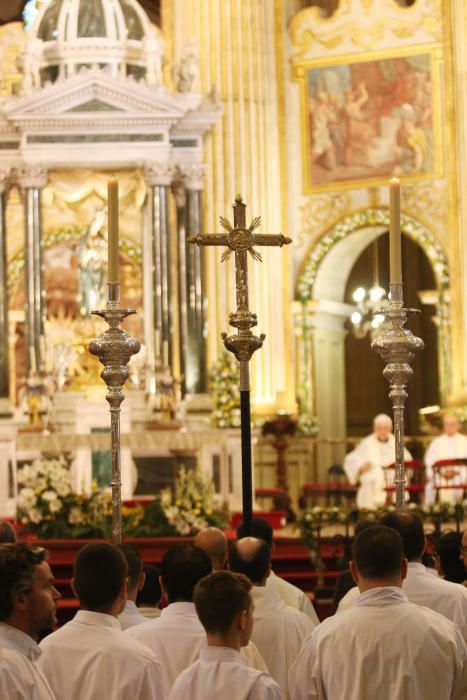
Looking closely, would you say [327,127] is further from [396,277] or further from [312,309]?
[396,277]

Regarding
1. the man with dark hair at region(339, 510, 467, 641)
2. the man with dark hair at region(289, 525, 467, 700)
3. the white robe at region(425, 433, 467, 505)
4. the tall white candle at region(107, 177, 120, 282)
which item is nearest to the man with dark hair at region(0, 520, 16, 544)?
the tall white candle at region(107, 177, 120, 282)

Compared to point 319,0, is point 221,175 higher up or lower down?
lower down

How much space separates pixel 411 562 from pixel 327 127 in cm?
1665

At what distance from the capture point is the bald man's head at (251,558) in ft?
20.6

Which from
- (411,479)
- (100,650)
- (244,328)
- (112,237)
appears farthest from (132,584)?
(411,479)

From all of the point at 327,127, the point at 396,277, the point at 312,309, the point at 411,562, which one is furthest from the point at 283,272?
the point at 411,562

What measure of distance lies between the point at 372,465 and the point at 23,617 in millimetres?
14204

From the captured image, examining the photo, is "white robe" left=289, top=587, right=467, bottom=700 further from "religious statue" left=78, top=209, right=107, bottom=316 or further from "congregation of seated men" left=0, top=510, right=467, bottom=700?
"religious statue" left=78, top=209, right=107, bottom=316

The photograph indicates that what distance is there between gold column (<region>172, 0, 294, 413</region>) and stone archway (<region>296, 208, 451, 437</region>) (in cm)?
30

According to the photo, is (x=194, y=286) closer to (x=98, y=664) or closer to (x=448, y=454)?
(x=448, y=454)

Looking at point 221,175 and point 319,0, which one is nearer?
point 221,175

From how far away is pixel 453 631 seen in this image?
4945 mm

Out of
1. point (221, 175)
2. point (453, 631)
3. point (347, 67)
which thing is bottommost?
point (453, 631)

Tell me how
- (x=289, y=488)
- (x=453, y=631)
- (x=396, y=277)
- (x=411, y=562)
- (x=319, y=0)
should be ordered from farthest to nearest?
(x=319, y=0), (x=289, y=488), (x=396, y=277), (x=411, y=562), (x=453, y=631)
